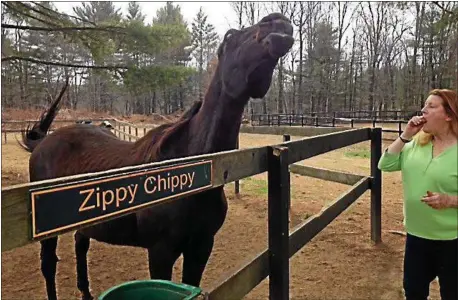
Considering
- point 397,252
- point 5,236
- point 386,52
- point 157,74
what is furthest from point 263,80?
point 386,52

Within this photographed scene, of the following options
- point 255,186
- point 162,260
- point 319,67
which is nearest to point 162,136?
point 162,260

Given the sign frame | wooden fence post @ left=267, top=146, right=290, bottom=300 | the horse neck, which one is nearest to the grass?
the horse neck

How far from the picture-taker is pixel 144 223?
2459 millimetres

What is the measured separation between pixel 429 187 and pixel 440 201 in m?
0.09

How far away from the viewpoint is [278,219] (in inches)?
78.6

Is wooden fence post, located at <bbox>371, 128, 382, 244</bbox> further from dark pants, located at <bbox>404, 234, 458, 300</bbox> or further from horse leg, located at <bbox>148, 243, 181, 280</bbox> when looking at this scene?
horse leg, located at <bbox>148, 243, 181, 280</bbox>

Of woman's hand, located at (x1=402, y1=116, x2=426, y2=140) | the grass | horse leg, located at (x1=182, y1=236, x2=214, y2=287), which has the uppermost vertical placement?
woman's hand, located at (x1=402, y1=116, x2=426, y2=140)

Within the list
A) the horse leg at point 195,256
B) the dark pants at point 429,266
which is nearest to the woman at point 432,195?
the dark pants at point 429,266

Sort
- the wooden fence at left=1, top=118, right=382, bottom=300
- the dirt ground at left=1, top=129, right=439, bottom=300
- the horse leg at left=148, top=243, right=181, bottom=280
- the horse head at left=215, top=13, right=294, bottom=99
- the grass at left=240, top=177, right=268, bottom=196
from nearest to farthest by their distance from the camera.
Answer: the wooden fence at left=1, top=118, right=382, bottom=300 → the horse head at left=215, top=13, right=294, bottom=99 → the horse leg at left=148, top=243, right=181, bottom=280 → the dirt ground at left=1, top=129, right=439, bottom=300 → the grass at left=240, top=177, right=268, bottom=196

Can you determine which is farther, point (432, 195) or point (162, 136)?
point (162, 136)

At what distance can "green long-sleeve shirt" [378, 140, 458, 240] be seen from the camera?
1.92 metres

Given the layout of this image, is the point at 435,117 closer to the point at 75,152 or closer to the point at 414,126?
the point at 414,126

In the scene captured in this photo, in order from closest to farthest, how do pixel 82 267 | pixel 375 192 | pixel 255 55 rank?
pixel 255 55, pixel 82 267, pixel 375 192

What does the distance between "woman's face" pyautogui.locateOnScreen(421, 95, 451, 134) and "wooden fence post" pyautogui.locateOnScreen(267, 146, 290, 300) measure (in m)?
0.72
